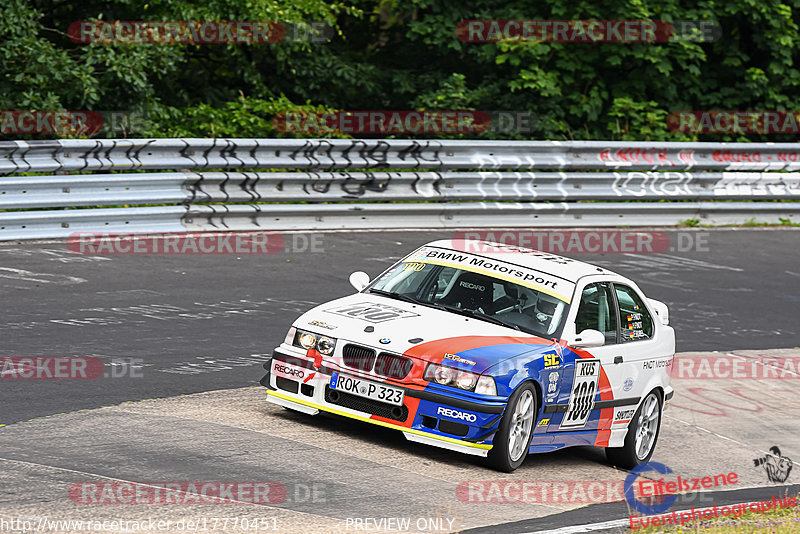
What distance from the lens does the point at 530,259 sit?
9.37 metres

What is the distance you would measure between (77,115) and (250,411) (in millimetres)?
10135

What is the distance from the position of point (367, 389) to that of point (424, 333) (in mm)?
557

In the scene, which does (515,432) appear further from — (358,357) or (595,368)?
(358,357)

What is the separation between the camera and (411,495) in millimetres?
7160

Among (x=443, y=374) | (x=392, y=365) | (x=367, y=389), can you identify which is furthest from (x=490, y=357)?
(x=367, y=389)

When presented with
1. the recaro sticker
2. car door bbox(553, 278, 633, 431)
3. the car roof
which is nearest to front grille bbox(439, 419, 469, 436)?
car door bbox(553, 278, 633, 431)

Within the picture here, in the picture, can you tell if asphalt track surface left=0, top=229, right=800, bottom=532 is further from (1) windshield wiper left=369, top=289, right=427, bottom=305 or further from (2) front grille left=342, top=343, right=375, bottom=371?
(1) windshield wiper left=369, top=289, right=427, bottom=305

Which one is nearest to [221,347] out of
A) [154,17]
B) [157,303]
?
[157,303]

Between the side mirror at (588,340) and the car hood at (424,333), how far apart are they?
0.22 m

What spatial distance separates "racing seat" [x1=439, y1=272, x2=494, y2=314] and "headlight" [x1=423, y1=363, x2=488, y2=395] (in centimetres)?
102

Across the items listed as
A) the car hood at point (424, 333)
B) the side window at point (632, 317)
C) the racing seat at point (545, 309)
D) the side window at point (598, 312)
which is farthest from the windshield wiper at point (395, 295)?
the side window at point (632, 317)

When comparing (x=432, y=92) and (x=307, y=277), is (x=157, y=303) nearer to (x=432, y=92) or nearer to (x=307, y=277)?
(x=307, y=277)

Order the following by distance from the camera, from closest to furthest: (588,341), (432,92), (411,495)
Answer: (411,495)
(588,341)
(432,92)

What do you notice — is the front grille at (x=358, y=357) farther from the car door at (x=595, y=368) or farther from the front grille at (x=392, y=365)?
the car door at (x=595, y=368)
